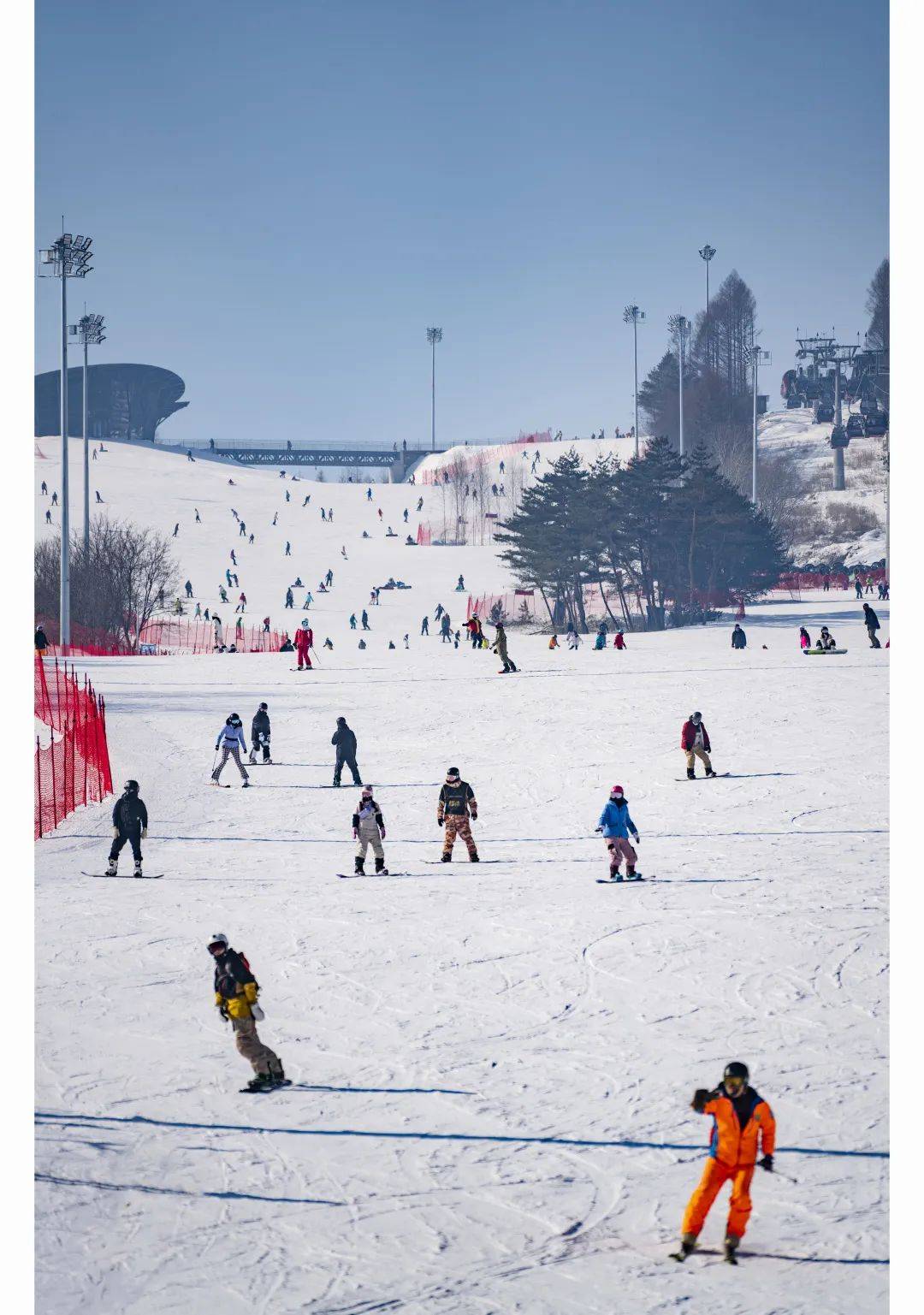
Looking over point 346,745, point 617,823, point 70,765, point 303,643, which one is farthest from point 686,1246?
point 303,643

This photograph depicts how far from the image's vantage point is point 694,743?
2027cm

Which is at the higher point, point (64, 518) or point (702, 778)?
point (64, 518)

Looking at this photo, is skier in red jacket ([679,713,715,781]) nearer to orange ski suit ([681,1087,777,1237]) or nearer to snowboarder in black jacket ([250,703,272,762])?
snowboarder in black jacket ([250,703,272,762])

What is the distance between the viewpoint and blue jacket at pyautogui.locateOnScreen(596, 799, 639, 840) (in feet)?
48.0

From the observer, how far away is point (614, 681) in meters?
29.8

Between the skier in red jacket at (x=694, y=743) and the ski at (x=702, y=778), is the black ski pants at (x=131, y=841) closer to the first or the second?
the skier in red jacket at (x=694, y=743)

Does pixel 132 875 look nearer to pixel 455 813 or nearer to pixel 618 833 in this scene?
pixel 455 813

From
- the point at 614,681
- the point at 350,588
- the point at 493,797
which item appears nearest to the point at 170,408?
the point at 350,588

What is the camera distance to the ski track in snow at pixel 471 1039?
7516mm

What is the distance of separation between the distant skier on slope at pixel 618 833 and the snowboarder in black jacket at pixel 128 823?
476cm

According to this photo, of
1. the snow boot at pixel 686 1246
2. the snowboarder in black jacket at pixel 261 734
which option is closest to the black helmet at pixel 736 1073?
the snow boot at pixel 686 1246

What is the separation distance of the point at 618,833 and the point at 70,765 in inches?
372

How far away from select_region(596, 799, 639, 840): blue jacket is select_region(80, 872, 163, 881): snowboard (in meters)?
4.74

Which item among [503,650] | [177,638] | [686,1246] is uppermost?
[177,638]
